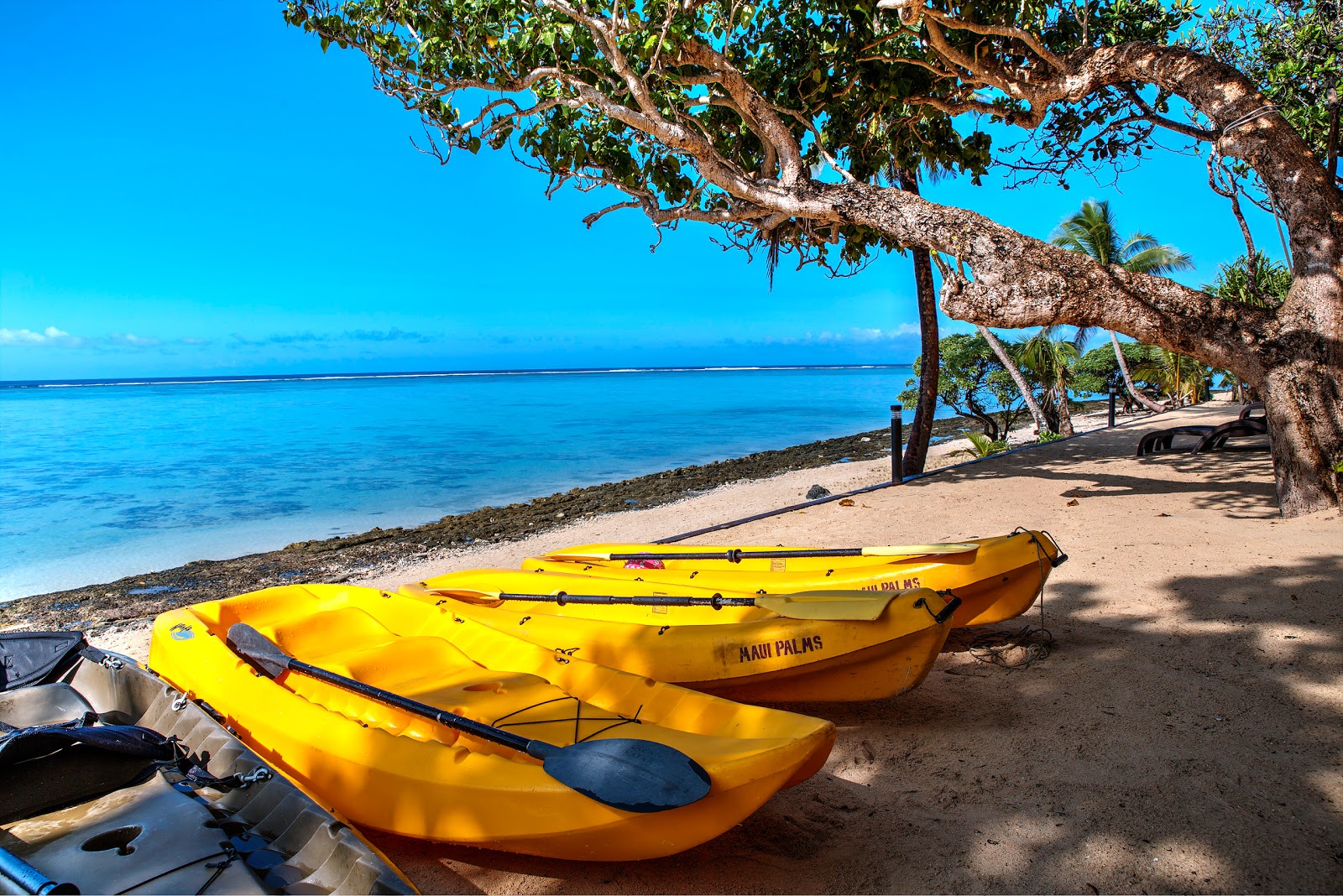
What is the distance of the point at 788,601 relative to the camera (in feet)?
11.5

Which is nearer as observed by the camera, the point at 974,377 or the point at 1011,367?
the point at 1011,367

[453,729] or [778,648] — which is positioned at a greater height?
[778,648]

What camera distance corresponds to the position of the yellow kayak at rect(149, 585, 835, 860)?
2199 mm

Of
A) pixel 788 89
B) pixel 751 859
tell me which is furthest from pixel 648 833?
A: pixel 788 89

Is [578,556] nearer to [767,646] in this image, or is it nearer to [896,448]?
[767,646]

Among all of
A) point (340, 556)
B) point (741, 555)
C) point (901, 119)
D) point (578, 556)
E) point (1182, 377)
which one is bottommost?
point (340, 556)

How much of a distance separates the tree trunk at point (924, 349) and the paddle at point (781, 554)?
5958 mm

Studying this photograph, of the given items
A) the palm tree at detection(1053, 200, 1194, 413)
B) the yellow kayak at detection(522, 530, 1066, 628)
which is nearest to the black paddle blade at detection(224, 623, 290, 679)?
the yellow kayak at detection(522, 530, 1066, 628)

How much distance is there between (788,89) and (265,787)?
8.36m

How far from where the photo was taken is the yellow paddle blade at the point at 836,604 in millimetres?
3188

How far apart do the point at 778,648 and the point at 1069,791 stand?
120cm

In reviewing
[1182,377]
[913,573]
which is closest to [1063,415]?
[1182,377]

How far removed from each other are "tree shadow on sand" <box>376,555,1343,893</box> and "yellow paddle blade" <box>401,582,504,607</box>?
1.79 metres

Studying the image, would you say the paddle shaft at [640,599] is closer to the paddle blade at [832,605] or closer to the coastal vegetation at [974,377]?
the paddle blade at [832,605]
